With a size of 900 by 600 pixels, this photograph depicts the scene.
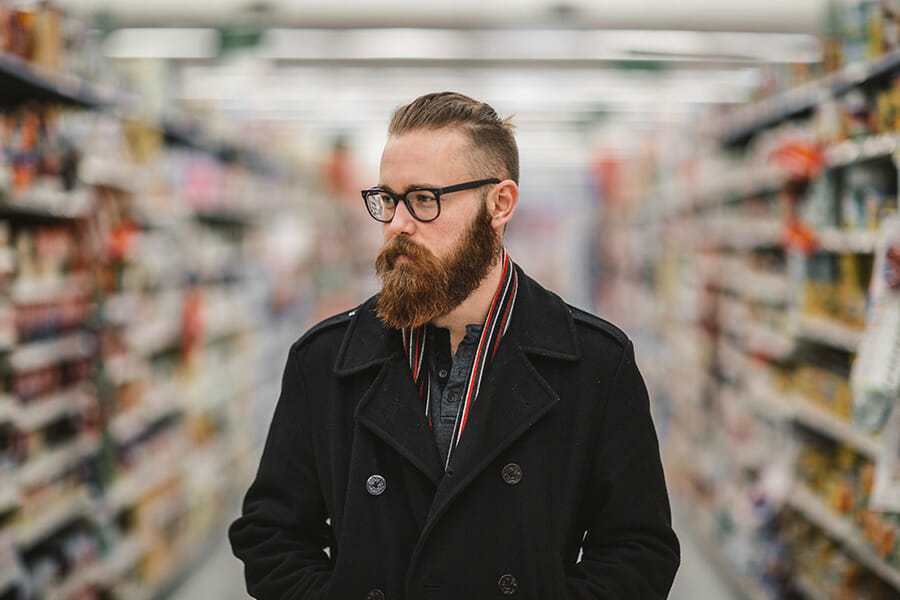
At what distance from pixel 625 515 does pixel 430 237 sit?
2.10ft

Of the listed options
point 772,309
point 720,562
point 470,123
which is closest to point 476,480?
point 470,123

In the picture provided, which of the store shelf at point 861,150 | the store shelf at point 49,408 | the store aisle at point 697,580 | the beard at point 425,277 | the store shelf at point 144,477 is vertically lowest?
the store aisle at point 697,580

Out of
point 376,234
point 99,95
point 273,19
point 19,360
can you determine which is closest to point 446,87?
point 273,19

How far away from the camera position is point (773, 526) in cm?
498

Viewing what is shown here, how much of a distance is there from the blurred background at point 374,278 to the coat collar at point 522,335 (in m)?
1.37

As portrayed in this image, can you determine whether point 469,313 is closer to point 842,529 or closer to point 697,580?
point 842,529

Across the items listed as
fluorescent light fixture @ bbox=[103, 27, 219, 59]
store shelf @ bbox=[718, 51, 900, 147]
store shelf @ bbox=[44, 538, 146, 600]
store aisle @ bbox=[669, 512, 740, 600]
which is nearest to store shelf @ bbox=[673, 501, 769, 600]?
store aisle @ bbox=[669, 512, 740, 600]

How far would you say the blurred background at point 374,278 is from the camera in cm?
380

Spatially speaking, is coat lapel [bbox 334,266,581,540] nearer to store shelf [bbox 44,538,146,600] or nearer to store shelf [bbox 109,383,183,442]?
store shelf [bbox 44,538,146,600]

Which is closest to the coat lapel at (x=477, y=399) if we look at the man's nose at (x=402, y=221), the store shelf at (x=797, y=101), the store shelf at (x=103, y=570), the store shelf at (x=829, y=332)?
the man's nose at (x=402, y=221)

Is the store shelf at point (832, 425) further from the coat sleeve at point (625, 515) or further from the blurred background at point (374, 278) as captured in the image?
the coat sleeve at point (625, 515)

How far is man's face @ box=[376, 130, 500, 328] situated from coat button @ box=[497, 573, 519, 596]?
49cm

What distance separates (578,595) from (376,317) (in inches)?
25.9

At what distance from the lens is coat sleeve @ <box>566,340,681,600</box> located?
1839 mm
